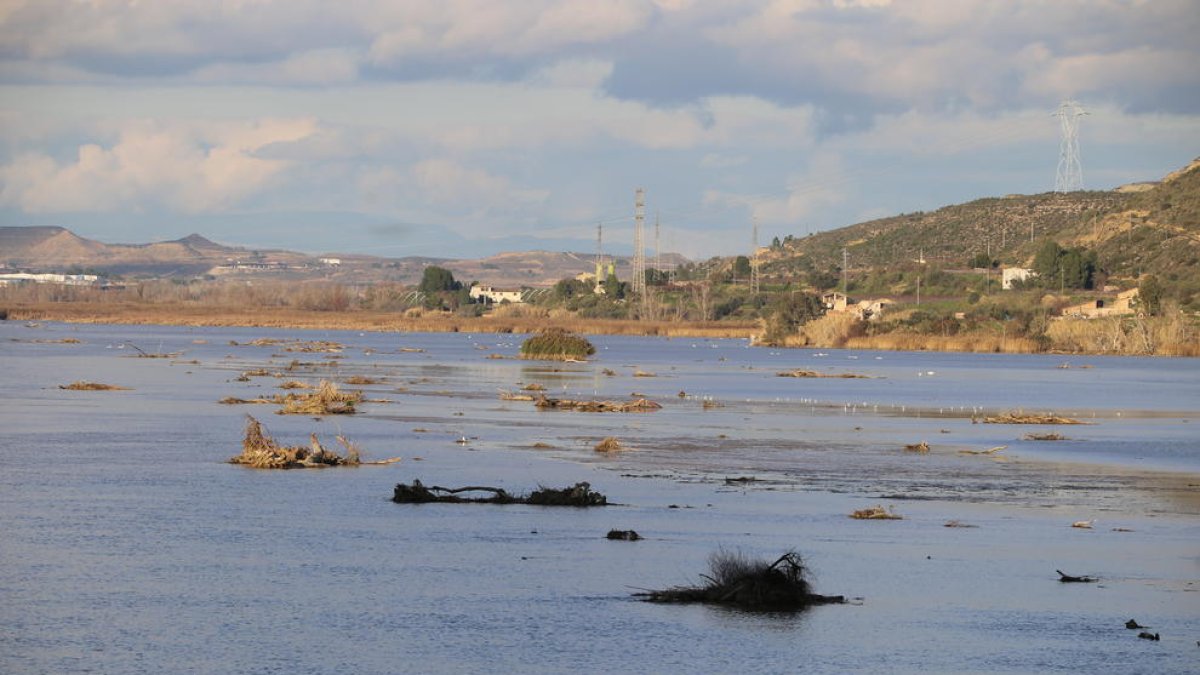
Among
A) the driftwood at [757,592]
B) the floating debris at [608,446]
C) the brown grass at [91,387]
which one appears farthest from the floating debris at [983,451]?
the brown grass at [91,387]

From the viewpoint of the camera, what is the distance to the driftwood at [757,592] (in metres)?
19.8

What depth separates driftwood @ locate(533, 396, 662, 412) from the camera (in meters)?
52.9

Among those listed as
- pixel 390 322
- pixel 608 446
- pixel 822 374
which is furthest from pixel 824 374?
pixel 390 322

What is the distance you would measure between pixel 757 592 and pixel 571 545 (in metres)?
4.54

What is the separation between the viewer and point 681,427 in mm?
46625

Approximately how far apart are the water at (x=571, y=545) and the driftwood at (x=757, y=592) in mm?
400

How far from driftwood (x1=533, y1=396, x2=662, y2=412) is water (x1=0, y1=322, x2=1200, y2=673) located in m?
2.92

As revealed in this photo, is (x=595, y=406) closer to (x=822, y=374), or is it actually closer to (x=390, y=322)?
(x=822, y=374)

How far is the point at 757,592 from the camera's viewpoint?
19.8 m

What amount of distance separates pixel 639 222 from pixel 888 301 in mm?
Result: 26480

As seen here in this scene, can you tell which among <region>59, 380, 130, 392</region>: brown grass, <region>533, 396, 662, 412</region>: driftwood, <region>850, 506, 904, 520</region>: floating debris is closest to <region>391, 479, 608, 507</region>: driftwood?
<region>850, 506, 904, 520</region>: floating debris

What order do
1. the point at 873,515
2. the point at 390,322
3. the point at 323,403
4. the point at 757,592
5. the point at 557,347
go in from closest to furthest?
the point at 757,592
the point at 873,515
the point at 323,403
the point at 557,347
the point at 390,322

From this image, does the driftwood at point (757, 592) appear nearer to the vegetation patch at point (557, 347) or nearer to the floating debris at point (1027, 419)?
the floating debris at point (1027, 419)

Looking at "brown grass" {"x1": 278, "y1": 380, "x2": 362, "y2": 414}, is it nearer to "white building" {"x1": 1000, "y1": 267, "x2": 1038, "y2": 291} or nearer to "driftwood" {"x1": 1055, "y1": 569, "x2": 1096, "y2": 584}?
"driftwood" {"x1": 1055, "y1": 569, "x2": 1096, "y2": 584}
